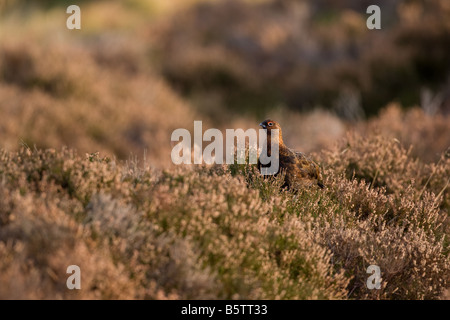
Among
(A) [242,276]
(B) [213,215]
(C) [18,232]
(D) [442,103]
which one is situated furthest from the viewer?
(D) [442,103]

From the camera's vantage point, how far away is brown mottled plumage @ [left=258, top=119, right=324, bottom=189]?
15.4 ft

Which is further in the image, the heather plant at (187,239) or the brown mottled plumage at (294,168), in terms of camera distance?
the brown mottled plumage at (294,168)

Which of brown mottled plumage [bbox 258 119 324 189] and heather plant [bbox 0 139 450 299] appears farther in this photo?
brown mottled plumage [bbox 258 119 324 189]

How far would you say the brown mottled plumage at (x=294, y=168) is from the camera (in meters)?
4.68

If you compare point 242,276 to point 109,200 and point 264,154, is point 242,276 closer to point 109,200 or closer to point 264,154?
point 109,200

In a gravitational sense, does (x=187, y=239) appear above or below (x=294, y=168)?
below

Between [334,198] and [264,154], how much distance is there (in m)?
0.72

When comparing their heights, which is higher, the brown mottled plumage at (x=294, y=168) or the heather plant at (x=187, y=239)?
the brown mottled plumage at (x=294, y=168)

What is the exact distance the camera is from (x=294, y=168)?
4.69 metres

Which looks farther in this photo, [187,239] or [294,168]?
[294,168]

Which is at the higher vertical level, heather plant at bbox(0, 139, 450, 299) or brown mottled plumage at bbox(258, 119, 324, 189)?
brown mottled plumage at bbox(258, 119, 324, 189)
